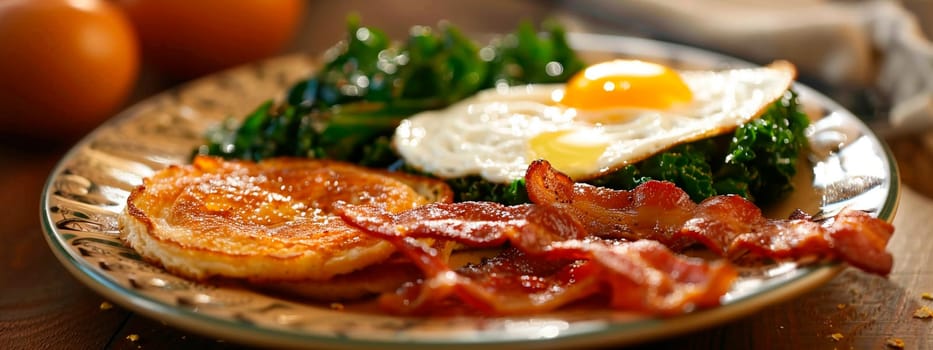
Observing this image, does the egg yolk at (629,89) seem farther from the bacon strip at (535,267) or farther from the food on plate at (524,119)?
the bacon strip at (535,267)

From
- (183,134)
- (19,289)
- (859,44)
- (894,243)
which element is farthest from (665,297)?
(859,44)

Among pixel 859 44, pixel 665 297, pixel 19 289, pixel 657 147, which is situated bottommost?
pixel 19 289

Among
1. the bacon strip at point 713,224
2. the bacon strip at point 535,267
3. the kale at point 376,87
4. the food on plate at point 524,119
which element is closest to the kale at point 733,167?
the food on plate at point 524,119

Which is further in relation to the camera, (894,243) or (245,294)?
(894,243)

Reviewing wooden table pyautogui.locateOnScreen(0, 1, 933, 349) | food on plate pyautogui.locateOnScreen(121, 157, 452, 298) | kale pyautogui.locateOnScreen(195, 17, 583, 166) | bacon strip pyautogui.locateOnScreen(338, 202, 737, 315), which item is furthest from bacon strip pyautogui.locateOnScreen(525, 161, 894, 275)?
kale pyautogui.locateOnScreen(195, 17, 583, 166)

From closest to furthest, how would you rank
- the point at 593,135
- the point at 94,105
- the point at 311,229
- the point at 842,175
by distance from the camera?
the point at 311,229 < the point at 842,175 < the point at 593,135 < the point at 94,105

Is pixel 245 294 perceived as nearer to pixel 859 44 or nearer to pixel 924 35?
pixel 859 44

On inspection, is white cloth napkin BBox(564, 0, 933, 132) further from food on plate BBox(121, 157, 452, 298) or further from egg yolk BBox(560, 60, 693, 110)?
food on plate BBox(121, 157, 452, 298)
